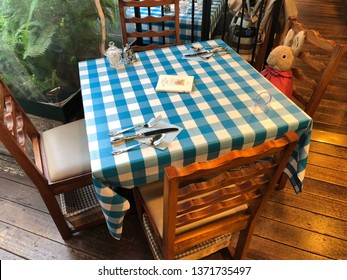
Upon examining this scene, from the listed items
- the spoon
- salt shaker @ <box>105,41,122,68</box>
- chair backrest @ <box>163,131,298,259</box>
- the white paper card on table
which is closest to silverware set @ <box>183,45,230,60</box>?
the white paper card on table

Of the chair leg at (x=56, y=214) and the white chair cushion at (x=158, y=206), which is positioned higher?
the white chair cushion at (x=158, y=206)

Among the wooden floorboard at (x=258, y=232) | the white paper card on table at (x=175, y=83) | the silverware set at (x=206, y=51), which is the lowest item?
the wooden floorboard at (x=258, y=232)

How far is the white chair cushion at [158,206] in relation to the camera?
1.13 meters

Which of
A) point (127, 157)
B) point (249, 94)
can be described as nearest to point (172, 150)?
point (127, 157)

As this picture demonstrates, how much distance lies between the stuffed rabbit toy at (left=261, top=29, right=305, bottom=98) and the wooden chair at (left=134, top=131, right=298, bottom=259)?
2.78 ft

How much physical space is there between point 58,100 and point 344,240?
7.56 ft

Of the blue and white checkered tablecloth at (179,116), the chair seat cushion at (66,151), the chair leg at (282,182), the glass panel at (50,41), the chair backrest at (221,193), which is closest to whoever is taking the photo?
the chair backrest at (221,193)

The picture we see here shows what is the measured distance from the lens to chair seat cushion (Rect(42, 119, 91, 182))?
4.45 ft

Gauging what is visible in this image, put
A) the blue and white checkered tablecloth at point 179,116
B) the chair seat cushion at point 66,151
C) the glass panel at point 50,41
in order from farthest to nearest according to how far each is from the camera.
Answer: the glass panel at point 50,41
the chair seat cushion at point 66,151
the blue and white checkered tablecloth at point 179,116

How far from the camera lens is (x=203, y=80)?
4.66 feet

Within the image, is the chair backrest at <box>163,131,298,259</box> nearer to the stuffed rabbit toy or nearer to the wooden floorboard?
the wooden floorboard

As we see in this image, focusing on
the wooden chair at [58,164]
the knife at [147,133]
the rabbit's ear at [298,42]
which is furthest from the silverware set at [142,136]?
the rabbit's ear at [298,42]

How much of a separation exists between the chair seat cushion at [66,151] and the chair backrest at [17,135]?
58 mm

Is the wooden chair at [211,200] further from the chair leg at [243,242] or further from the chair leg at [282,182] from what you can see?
the chair leg at [282,182]
